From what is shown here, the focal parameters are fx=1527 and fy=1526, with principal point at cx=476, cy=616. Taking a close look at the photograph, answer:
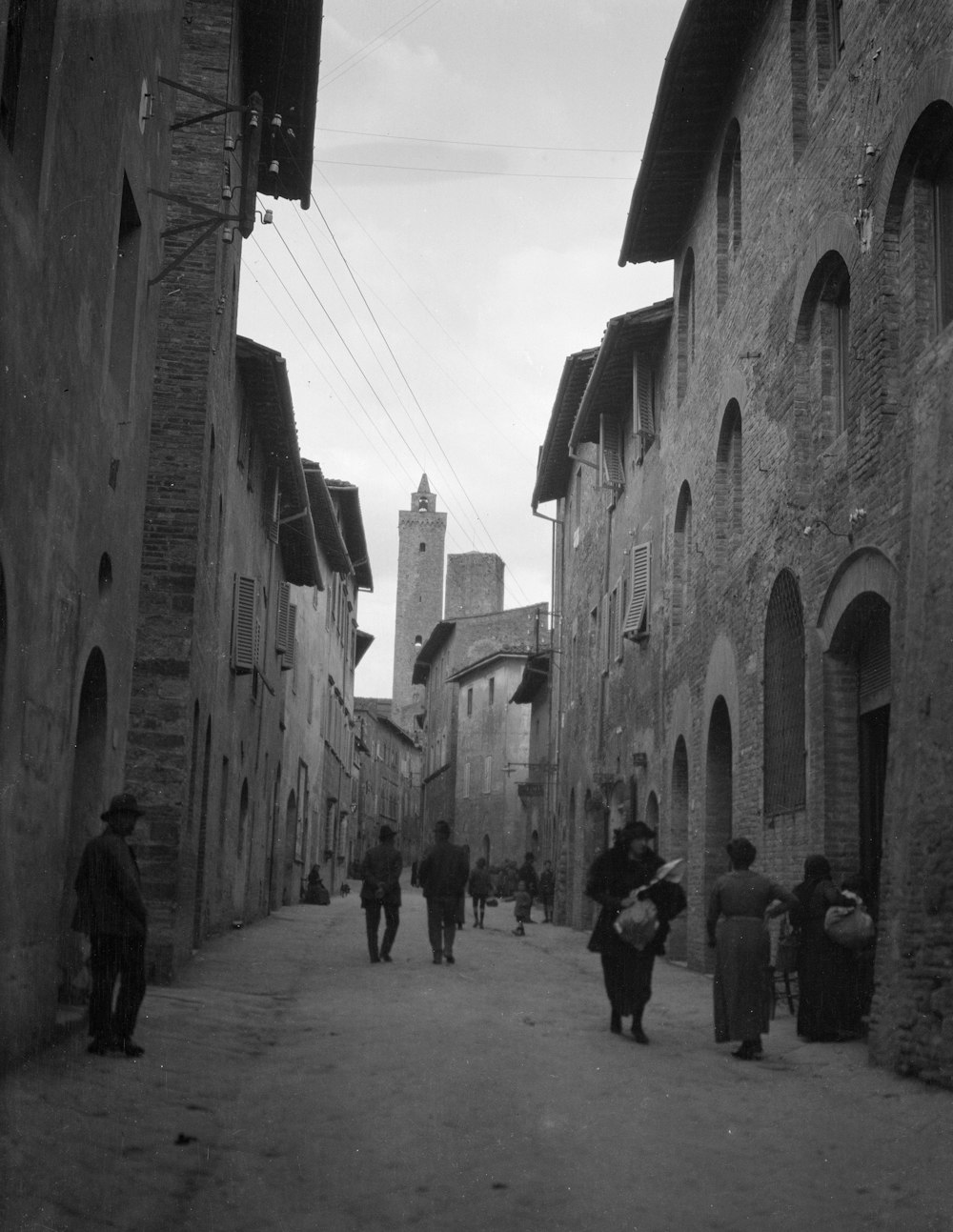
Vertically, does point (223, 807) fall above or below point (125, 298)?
below

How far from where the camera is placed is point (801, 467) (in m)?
12.9

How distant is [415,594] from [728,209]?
230ft

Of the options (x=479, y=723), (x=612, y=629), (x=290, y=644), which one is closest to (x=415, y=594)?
(x=479, y=723)

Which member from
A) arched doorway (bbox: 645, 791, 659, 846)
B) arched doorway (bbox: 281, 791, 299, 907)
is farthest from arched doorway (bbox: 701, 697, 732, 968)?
arched doorway (bbox: 281, 791, 299, 907)

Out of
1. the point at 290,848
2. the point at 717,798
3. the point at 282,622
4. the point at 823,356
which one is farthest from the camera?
the point at 290,848

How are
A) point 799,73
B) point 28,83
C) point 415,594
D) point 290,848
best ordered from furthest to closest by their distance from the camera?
1. point 415,594
2. point 290,848
3. point 799,73
4. point 28,83

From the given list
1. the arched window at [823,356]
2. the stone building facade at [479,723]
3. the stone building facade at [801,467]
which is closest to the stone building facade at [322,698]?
the stone building facade at [479,723]

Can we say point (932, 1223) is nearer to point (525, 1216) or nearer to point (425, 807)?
point (525, 1216)

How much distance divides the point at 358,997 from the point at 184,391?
5727 millimetres

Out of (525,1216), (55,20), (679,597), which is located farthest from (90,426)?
(679,597)

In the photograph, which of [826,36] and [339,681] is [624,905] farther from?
[339,681]

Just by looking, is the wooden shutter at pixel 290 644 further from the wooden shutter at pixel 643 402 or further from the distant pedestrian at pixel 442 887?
the distant pedestrian at pixel 442 887

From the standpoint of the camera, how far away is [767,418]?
1407 cm

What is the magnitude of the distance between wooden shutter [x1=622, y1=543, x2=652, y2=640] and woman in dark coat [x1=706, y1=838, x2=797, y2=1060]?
1155cm
